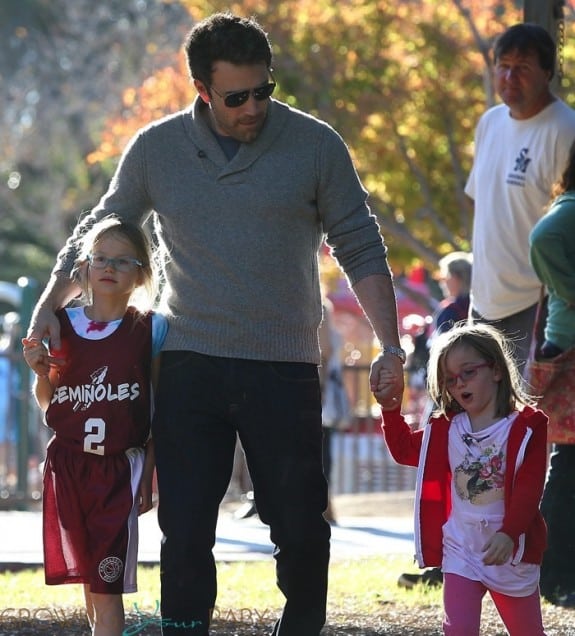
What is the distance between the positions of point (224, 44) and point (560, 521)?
2367mm

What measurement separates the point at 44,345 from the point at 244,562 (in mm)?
3474

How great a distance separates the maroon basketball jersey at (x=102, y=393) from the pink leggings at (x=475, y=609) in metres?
1.05

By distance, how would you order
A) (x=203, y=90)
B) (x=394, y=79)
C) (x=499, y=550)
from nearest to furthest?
(x=499, y=550) → (x=203, y=90) → (x=394, y=79)

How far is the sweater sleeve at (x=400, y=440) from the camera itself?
173 inches

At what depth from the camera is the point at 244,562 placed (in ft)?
25.3

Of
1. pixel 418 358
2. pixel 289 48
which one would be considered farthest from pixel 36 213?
pixel 418 358

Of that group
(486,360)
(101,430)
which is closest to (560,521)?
(486,360)

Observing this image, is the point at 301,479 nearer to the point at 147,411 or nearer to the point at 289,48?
the point at 147,411

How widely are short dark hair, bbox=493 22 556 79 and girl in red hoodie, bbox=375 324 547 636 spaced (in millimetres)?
1681

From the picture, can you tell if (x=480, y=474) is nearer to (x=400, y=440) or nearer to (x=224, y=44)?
(x=400, y=440)

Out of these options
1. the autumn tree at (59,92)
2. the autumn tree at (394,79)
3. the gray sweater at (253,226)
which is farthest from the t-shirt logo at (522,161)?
the autumn tree at (59,92)

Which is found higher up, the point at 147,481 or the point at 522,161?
the point at 522,161

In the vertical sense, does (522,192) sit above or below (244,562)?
above

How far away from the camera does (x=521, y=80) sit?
568 centimetres
